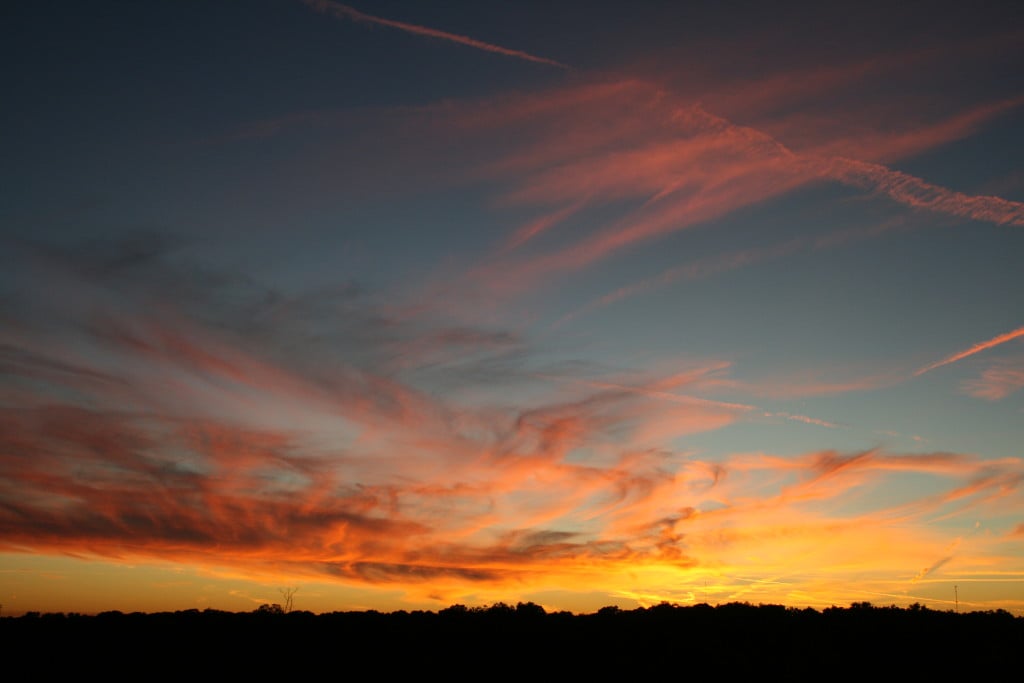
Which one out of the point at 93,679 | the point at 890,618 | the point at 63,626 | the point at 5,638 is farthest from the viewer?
the point at 890,618

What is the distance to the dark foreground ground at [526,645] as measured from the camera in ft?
121

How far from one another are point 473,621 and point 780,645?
1741cm

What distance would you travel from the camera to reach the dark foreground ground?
121 feet

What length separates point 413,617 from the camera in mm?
48844

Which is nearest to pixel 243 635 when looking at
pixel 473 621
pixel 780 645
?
pixel 473 621

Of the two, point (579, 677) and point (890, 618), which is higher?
point (890, 618)

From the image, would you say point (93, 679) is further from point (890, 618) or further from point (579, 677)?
point (890, 618)

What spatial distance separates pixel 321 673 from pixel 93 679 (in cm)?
970

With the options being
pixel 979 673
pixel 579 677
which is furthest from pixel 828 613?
pixel 579 677

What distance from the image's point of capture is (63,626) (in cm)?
4272

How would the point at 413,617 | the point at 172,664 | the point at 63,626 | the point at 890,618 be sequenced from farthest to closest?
the point at 413,617, the point at 890,618, the point at 63,626, the point at 172,664

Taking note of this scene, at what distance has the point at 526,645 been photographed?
42500 millimetres

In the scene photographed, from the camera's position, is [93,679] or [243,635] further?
[243,635]

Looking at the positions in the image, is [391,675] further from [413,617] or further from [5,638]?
[5,638]
